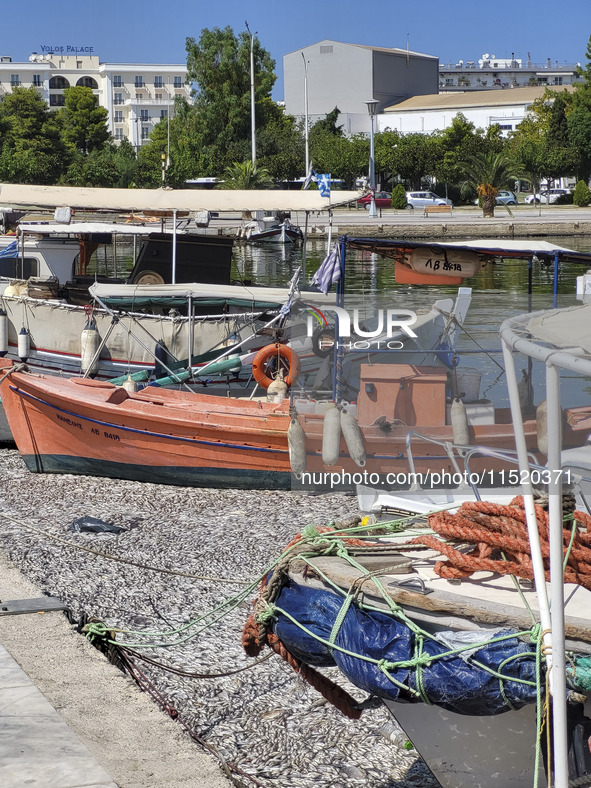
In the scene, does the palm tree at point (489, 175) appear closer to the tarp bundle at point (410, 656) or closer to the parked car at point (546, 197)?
the parked car at point (546, 197)

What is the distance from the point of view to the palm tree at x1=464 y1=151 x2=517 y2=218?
5138 centimetres

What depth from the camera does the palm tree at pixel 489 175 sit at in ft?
169

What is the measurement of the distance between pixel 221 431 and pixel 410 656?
726cm

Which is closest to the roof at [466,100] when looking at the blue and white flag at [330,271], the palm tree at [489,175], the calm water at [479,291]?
the palm tree at [489,175]

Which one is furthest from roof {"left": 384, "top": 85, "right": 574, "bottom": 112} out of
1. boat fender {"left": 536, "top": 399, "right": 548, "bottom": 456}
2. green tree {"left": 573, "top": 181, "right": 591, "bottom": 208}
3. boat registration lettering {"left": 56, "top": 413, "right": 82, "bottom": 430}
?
boat fender {"left": 536, "top": 399, "right": 548, "bottom": 456}

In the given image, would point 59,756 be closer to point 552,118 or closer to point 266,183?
point 266,183

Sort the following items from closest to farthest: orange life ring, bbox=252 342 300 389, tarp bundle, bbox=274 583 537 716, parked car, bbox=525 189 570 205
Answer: tarp bundle, bbox=274 583 537 716
orange life ring, bbox=252 342 300 389
parked car, bbox=525 189 570 205

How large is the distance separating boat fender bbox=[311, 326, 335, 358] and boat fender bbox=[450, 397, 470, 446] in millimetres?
2601

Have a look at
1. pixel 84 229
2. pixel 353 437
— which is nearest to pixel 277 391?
pixel 353 437

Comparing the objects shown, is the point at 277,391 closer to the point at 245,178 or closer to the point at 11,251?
the point at 11,251

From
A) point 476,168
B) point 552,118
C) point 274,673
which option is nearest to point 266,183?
point 476,168

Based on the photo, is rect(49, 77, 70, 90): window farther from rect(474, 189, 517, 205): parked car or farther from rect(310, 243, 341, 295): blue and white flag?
rect(310, 243, 341, 295): blue and white flag

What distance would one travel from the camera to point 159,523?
10.6 m

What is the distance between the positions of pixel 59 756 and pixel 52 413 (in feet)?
27.2
